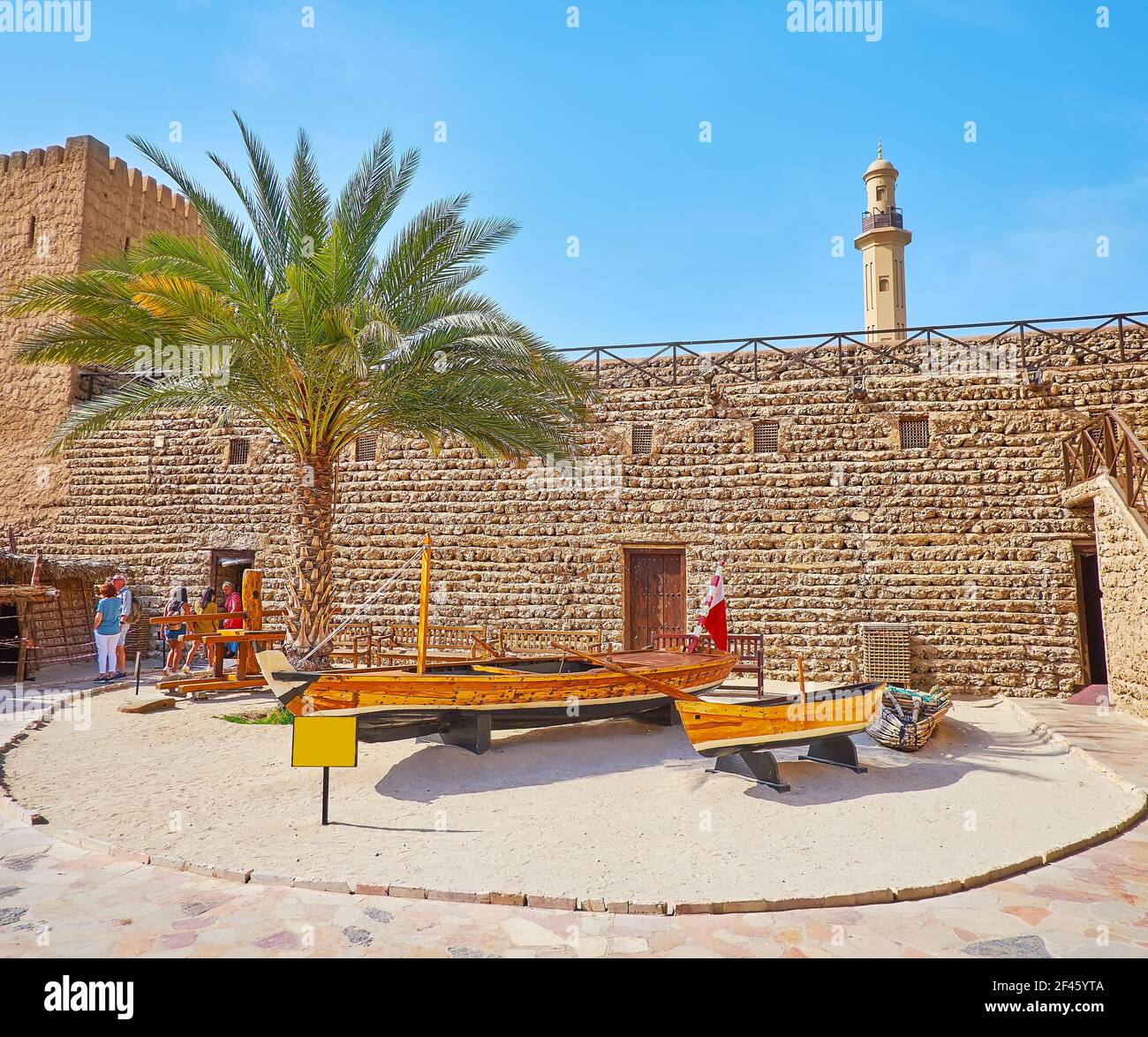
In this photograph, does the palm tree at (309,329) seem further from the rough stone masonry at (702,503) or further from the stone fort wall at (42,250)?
the stone fort wall at (42,250)

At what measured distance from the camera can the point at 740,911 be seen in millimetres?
3988

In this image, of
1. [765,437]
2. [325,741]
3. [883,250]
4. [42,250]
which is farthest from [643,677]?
[883,250]

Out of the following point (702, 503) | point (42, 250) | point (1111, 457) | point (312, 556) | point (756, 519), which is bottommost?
point (312, 556)

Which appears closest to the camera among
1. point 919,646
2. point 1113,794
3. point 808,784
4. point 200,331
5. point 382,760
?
point 1113,794

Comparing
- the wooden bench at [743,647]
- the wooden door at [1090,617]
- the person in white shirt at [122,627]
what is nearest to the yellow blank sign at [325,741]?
the wooden bench at [743,647]

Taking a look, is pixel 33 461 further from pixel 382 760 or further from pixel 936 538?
pixel 936 538

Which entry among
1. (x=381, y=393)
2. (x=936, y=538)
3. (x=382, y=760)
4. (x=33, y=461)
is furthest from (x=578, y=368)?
(x=33, y=461)

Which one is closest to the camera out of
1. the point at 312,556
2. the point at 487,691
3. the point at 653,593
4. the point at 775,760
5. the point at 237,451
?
the point at 775,760

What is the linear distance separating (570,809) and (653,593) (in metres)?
7.64

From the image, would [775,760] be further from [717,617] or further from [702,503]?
[702,503]

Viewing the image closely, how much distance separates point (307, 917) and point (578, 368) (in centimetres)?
1138

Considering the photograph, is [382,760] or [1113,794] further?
[382,760]

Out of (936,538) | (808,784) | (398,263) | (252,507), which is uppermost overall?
(398,263)

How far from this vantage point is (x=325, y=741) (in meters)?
5.22
